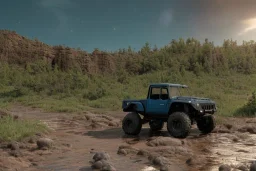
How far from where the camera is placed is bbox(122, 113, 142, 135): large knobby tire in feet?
37.0

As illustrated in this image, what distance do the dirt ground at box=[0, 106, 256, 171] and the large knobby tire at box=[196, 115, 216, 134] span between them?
0.26m

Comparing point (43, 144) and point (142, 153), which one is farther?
point (43, 144)

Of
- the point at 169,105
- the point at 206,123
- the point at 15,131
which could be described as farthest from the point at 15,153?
the point at 206,123

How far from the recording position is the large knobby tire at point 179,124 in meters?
9.85

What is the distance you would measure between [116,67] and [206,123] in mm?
38009

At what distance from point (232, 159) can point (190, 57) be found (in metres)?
40.9

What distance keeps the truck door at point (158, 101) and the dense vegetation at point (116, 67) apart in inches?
745

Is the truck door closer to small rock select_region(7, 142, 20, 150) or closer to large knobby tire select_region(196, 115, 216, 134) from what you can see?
large knobby tire select_region(196, 115, 216, 134)

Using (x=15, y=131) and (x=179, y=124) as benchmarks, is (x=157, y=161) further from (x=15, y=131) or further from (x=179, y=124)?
(x=15, y=131)

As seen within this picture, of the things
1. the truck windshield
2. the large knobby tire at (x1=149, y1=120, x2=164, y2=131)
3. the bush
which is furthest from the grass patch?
the bush

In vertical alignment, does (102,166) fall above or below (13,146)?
below

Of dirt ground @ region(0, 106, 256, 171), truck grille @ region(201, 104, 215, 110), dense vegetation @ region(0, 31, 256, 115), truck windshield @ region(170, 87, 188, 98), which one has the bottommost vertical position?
dirt ground @ region(0, 106, 256, 171)

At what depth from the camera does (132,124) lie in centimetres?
1139

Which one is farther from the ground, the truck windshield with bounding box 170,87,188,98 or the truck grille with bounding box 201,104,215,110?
the truck windshield with bounding box 170,87,188,98
